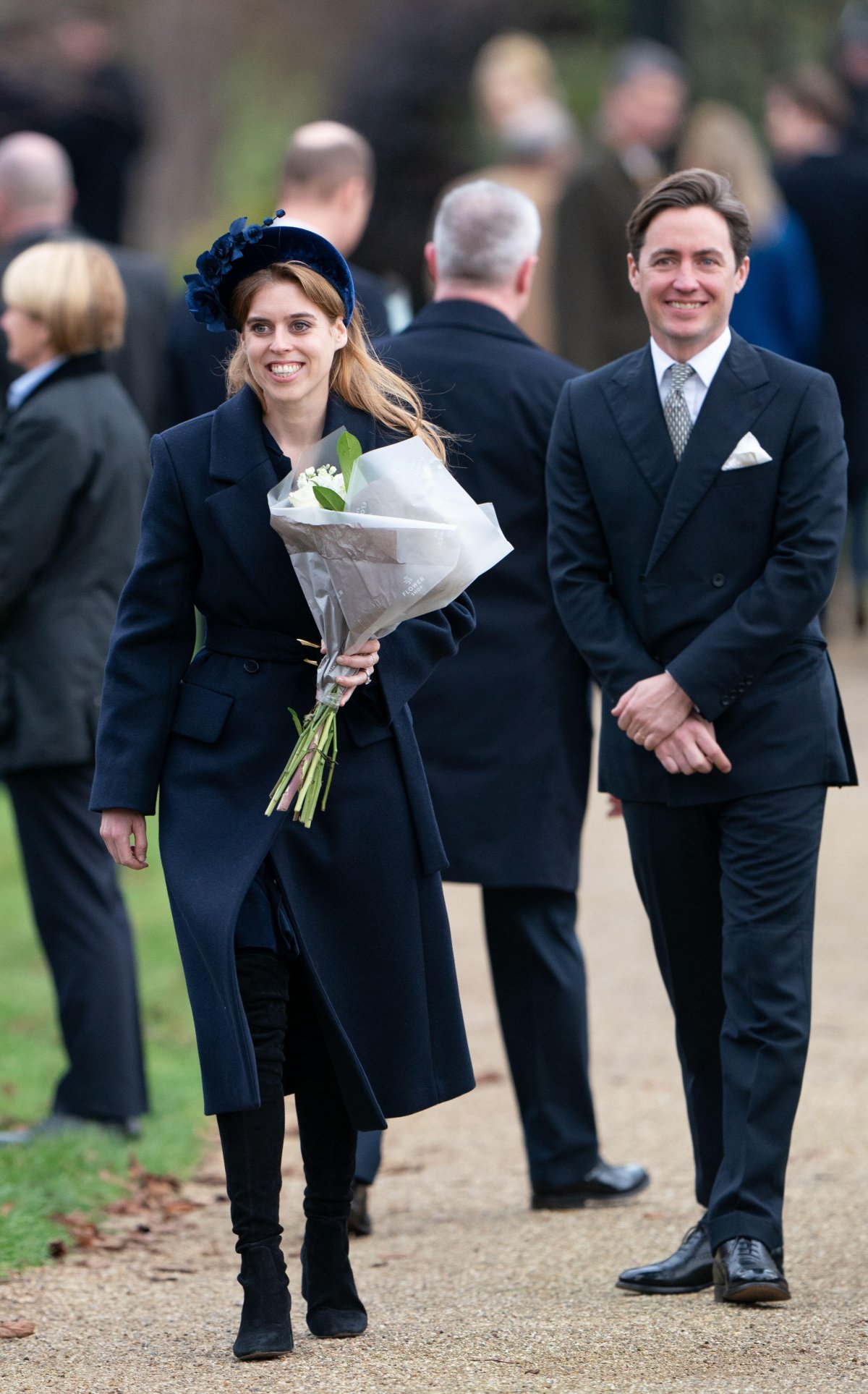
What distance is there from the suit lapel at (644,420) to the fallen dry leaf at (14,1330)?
2076 millimetres

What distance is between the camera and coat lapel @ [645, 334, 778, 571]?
4395 millimetres

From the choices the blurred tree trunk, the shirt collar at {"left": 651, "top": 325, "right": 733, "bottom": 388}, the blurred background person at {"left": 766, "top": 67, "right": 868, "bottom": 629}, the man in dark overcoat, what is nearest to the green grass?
the man in dark overcoat

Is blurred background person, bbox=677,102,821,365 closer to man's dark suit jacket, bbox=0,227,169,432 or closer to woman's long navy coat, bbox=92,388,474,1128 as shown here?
man's dark suit jacket, bbox=0,227,169,432

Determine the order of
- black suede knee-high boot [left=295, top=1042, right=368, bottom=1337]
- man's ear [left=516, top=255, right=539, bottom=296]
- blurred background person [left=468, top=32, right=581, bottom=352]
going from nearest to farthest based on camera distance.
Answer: black suede knee-high boot [left=295, top=1042, right=368, bottom=1337] → man's ear [left=516, top=255, right=539, bottom=296] → blurred background person [left=468, top=32, right=581, bottom=352]

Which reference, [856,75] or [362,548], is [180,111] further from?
[362,548]

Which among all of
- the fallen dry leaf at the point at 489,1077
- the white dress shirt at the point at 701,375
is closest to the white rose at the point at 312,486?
the white dress shirt at the point at 701,375

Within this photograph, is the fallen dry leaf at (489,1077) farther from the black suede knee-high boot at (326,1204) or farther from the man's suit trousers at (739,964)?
the black suede knee-high boot at (326,1204)

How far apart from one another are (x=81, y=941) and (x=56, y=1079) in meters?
0.91

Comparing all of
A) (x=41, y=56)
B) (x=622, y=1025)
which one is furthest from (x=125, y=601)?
(x=41, y=56)

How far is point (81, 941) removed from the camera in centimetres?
594

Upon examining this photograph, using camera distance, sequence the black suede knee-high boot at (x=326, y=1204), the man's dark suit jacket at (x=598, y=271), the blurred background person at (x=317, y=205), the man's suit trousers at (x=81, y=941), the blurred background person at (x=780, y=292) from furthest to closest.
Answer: the blurred background person at (x=780, y=292), the man's dark suit jacket at (x=598, y=271), the blurred background person at (x=317, y=205), the man's suit trousers at (x=81, y=941), the black suede knee-high boot at (x=326, y=1204)

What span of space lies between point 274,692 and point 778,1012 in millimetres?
1186

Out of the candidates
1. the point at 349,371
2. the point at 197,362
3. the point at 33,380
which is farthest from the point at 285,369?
the point at 197,362

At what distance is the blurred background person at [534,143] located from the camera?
36.3 feet
